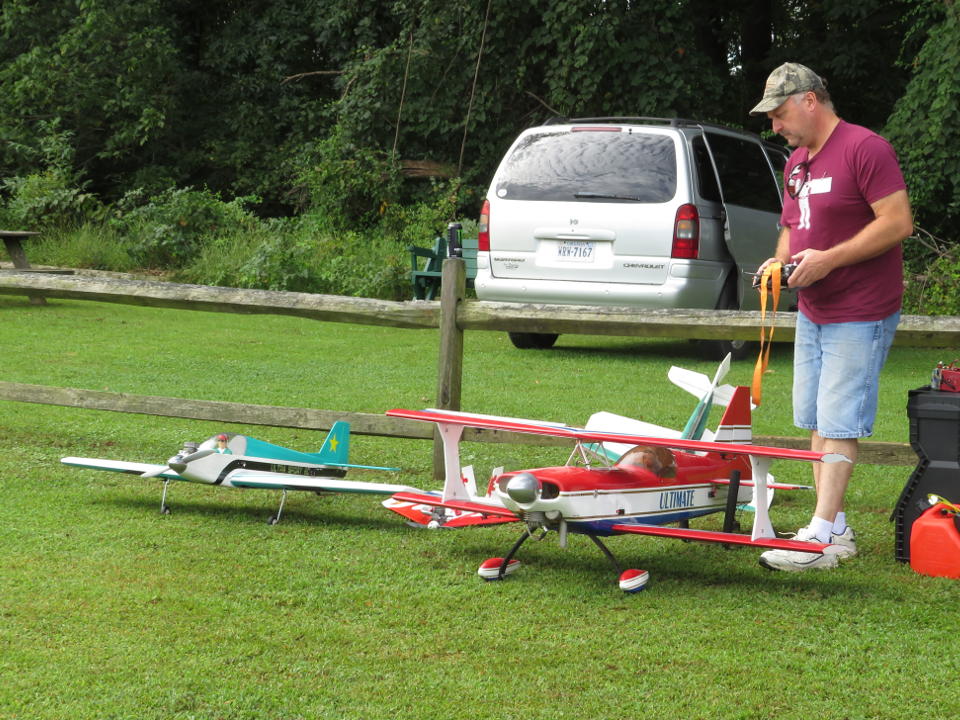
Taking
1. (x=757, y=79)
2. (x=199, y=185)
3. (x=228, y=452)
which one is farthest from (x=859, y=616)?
(x=199, y=185)

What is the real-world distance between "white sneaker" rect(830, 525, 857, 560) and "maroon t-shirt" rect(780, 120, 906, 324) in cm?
87

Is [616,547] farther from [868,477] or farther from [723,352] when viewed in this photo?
[723,352]

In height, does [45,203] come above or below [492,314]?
below

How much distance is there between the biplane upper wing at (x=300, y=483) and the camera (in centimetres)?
Result: 486

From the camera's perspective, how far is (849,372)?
14.4 ft

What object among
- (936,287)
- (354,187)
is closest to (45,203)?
(354,187)

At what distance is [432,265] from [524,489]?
10.5 m

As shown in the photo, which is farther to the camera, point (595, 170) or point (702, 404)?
point (595, 170)

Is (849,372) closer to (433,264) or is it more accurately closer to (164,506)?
(164,506)

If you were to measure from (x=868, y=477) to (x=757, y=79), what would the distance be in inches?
599

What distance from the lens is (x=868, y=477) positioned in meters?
6.16

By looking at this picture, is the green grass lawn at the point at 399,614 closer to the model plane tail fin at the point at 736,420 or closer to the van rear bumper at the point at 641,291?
the model plane tail fin at the point at 736,420

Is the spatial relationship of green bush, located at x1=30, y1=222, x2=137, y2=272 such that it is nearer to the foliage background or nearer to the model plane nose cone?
the foliage background

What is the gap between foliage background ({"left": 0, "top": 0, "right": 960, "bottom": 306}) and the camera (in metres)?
17.0
